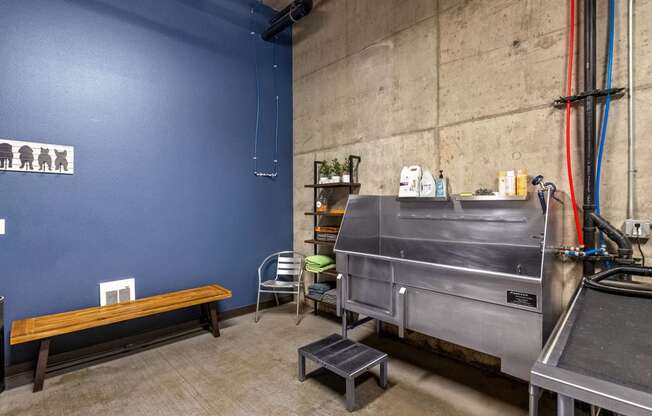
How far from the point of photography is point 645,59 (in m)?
1.73

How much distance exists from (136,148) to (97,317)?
4.92ft

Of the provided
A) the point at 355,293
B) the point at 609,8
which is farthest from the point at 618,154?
the point at 355,293

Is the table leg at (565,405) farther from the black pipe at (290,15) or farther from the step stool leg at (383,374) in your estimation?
the black pipe at (290,15)

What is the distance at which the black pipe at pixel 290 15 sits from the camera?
3.44 metres

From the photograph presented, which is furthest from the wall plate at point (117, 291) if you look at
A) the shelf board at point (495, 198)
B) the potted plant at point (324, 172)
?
the shelf board at point (495, 198)

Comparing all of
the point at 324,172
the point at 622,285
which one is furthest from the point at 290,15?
the point at 622,285

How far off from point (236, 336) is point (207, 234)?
111 centimetres

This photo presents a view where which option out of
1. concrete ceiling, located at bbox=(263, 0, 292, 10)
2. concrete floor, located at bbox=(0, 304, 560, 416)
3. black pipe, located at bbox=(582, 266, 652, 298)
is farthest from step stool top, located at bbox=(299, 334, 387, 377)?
concrete ceiling, located at bbox=(263, 0, 292, 10)

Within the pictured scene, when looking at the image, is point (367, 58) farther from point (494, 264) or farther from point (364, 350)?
point (364, 350)

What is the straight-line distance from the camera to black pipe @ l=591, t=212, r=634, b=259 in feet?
5.47

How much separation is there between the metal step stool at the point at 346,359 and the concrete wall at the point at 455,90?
1361mm

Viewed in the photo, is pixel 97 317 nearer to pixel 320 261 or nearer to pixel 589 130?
pixel 320 261

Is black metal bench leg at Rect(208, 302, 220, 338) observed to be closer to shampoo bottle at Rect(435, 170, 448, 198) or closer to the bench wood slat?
the bench wood slat

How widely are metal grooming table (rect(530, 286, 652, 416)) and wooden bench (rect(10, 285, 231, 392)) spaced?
2696 millimetres
